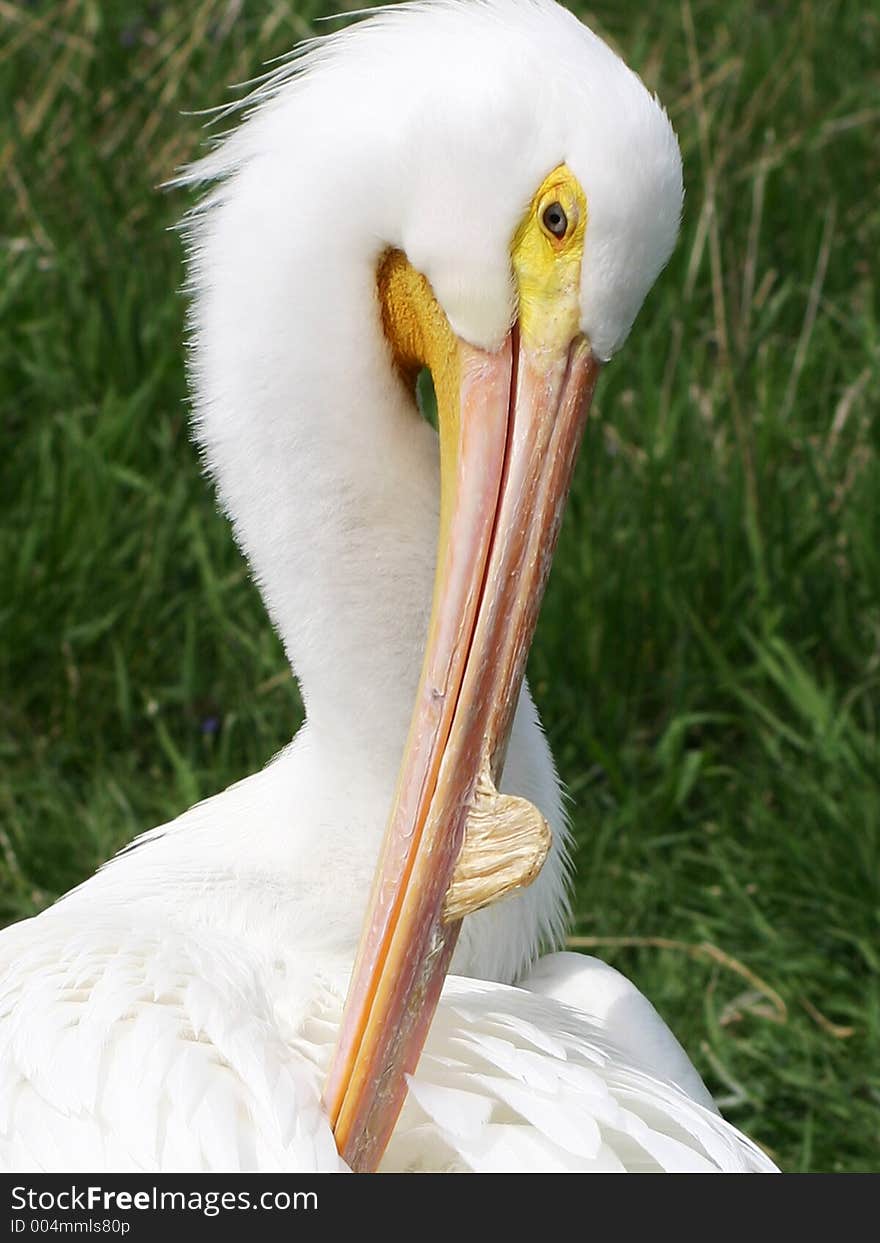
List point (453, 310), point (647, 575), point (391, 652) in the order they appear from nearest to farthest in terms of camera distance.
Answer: point (453, 310) < point (391, 652) < point (647, 575)

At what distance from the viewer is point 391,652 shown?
246 centimetres

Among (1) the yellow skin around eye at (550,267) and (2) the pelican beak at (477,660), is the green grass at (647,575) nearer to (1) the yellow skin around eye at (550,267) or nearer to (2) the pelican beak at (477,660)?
(2) the pelican beak at (477,660)

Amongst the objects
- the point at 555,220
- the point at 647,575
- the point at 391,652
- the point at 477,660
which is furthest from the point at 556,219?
the point at 647,575

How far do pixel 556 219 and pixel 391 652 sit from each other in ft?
2.03

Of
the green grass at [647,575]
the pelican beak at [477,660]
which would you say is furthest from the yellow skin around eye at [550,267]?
the green grass at [647,575]

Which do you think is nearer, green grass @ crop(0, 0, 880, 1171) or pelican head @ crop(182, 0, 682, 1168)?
pelican head @ crop(182, 0, 682, 1168)

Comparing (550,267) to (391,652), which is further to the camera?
(391,652)

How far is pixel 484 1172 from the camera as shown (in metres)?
2.00

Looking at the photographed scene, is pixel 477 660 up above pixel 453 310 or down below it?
below

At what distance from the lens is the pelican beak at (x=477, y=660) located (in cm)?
215

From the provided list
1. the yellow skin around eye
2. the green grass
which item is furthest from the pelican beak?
the green grass

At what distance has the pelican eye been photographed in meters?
2.15

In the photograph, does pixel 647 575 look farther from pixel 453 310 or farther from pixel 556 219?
pixel 556 219

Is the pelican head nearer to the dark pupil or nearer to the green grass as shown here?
the dark pupil
